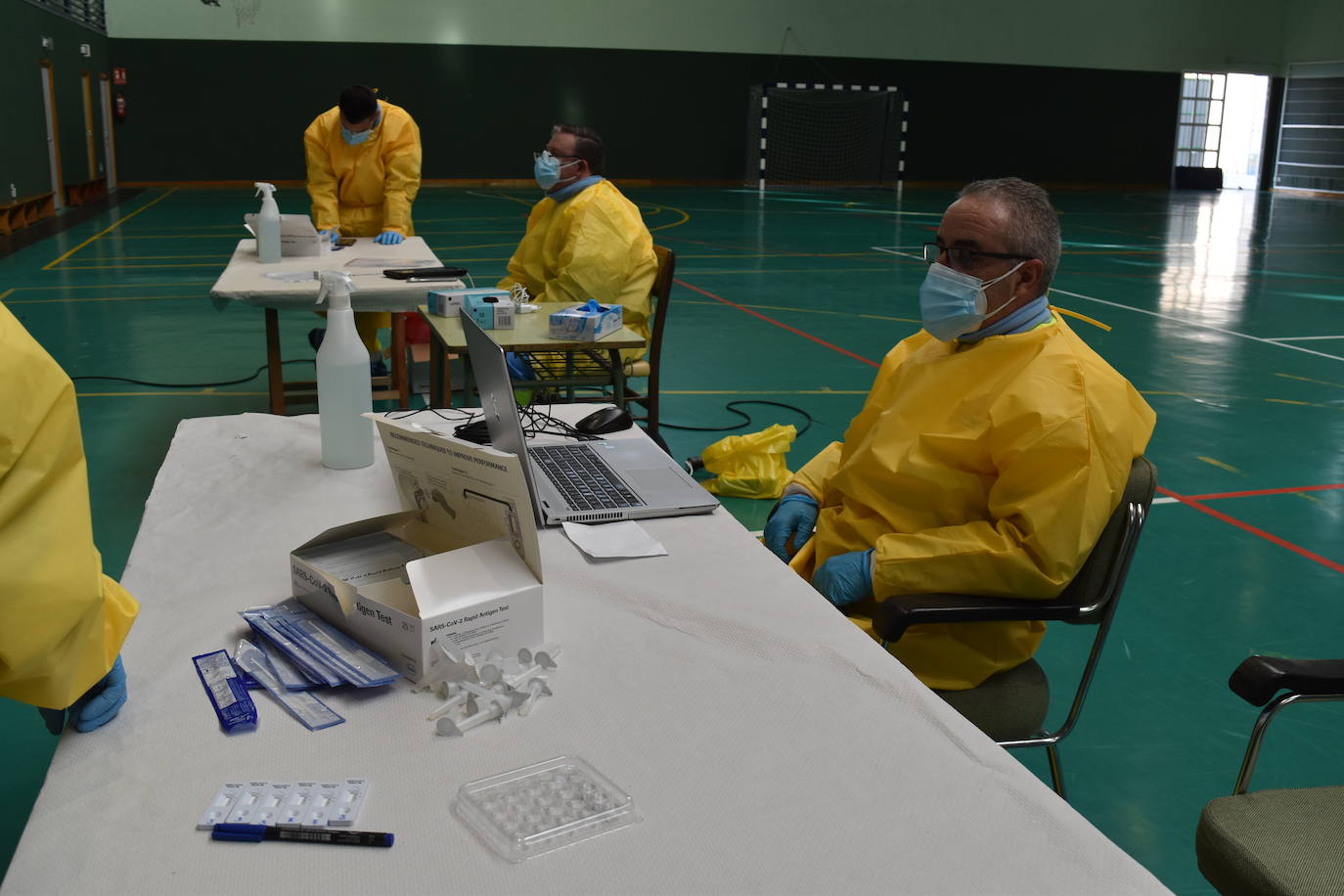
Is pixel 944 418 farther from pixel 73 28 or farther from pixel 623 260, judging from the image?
pixel 73 28

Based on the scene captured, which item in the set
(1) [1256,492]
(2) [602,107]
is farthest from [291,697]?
(2) [602,107]

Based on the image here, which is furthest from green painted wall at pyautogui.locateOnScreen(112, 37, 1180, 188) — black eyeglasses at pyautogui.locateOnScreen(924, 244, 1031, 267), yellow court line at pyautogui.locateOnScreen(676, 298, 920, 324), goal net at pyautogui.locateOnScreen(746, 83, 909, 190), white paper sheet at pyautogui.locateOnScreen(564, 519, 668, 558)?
white paper sheet at pyautogui.locateOnScreen(564, 519, 668, 558)

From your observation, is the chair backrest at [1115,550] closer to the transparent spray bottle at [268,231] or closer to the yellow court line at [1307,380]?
the transparent spray bottle at [268,231]

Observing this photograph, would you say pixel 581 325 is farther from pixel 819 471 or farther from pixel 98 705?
pixel 98 705

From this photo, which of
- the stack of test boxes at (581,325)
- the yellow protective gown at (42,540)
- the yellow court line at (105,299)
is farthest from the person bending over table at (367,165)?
the yellow protective gown at (42,540)

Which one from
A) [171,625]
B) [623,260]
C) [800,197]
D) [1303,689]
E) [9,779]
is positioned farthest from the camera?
[800,197]

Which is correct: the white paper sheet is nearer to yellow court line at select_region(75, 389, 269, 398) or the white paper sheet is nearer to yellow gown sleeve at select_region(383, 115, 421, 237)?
yellow court line at select_region(75, 389, 269, 398)

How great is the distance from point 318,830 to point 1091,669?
1.52m

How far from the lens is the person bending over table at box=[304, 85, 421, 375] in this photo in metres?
5.86

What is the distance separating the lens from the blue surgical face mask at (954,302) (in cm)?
216

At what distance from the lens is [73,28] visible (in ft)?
49.2

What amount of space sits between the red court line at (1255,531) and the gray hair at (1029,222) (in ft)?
7.56

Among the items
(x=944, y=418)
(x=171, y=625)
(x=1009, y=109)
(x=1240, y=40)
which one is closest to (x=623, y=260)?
(x=944, y=418)

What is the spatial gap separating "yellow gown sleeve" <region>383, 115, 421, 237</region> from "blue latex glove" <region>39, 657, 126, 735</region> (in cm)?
505
